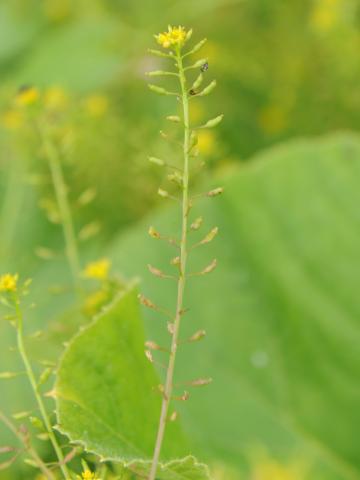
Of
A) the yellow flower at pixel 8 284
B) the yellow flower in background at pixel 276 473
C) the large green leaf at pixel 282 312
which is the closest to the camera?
the yellow flower in background at pixel 276 473

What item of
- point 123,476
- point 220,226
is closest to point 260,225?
point 220,226

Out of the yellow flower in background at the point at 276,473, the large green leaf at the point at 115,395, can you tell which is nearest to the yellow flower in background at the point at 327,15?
the large green leaf at the point at 115,395

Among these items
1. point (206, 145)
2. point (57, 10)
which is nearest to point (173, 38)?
point (206, 145)

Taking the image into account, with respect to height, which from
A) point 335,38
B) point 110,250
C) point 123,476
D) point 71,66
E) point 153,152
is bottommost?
point 123,476

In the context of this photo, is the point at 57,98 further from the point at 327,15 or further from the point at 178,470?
the point at 178,470

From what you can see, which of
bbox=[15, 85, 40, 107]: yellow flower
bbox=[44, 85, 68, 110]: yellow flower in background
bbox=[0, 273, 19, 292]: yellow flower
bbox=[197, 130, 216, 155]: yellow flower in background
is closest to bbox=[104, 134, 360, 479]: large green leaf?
bbox=[197, 130, 216, 155]: yellow flower in background

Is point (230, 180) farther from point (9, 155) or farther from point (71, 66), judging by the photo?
point (71, 66)

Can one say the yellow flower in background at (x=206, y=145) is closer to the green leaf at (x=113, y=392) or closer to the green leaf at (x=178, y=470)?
the green leaf at (x=113, y=392)
